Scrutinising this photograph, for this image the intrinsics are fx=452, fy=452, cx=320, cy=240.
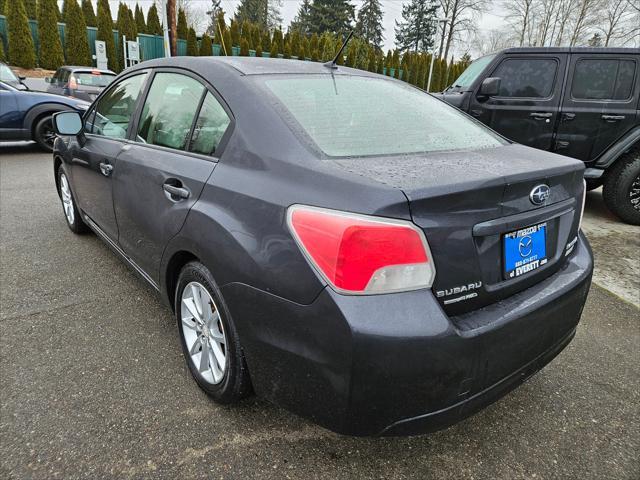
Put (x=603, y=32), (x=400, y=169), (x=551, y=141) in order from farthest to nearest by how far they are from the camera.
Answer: (x=603, y=32) → (x=551, y=141) → (x=400, y=169)

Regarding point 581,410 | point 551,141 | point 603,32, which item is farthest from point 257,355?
point 603,32

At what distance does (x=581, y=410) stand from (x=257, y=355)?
5.21 feet

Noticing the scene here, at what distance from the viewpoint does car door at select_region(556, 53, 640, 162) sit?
5129 millimetres

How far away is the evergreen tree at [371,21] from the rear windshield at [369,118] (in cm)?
5734

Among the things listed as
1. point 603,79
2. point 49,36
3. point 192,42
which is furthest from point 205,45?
point 603,79

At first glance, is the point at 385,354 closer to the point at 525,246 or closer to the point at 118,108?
the point at 525,246

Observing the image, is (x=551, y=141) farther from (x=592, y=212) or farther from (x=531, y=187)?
(x=531, y=187)

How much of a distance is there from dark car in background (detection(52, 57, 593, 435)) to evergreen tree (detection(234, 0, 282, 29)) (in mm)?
59196

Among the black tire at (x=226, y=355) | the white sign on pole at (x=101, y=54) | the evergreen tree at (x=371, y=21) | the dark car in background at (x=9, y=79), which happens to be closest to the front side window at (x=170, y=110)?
the black tire at (x=226, y=355)

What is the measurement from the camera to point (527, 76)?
18.4 feet

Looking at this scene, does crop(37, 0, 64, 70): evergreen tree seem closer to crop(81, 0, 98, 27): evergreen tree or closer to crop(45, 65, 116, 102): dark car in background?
crop(81, 0, 98, 27): evergreen tree

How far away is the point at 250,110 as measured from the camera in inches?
73.0

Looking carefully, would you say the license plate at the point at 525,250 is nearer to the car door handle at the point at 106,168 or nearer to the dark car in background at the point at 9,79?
the car door handle at the point at 106,168

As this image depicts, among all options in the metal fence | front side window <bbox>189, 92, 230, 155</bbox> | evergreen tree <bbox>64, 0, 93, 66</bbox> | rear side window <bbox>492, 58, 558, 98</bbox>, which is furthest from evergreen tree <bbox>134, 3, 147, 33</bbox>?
front side window <bbox>189, 92, 230, 155</bbox>
